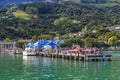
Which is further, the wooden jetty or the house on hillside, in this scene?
the house on hillside

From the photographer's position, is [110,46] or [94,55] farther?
[110,46]

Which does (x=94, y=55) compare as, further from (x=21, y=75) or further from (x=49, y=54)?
(x=21, y=75)

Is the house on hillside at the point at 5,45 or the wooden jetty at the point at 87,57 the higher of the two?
the house on hillside at the point at 5,45

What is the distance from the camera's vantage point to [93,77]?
62.4 m

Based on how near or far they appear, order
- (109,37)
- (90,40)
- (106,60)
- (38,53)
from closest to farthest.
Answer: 1. (106,60)
2. (38,53)
3. (90,40)
4. (109,37)

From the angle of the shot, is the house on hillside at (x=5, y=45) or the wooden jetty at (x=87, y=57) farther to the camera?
the house on hillside at (x=5, y=45)

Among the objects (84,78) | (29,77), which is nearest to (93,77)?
(84,78)

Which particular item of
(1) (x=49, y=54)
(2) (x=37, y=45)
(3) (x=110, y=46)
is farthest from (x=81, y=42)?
(1) (x=49, y=54)

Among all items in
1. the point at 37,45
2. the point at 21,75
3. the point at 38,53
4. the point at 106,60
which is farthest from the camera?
the point at 37,45

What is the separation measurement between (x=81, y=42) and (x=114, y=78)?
379 ft

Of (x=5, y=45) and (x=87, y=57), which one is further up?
(x=5, y=45)

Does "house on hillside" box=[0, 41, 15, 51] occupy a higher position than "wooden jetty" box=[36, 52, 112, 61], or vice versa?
"house on hillside" box=[0, 41, 15, 51]

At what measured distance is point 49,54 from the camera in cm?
12538

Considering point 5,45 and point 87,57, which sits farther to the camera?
point 5,45
